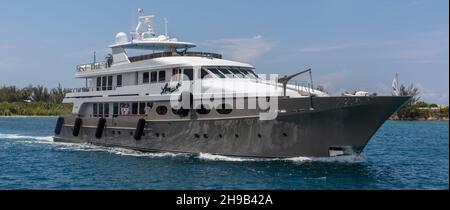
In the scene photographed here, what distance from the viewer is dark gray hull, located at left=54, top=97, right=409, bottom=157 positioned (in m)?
19.5

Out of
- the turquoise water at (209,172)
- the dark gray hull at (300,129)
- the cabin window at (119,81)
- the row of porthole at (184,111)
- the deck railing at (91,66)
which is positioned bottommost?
the turquoise water at (209,172)

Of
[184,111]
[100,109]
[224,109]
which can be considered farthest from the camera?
[100,109]

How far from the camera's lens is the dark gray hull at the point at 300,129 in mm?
19547

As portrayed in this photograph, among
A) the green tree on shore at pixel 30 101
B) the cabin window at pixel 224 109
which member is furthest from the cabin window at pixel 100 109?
the green tree on shore at pixel 30 101

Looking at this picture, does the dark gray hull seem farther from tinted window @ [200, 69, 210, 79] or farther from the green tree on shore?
the green tree on shore

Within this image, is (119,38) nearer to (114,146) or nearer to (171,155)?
(114,146)

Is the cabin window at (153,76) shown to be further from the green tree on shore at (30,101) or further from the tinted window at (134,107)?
the green tree on shore at (30,101)

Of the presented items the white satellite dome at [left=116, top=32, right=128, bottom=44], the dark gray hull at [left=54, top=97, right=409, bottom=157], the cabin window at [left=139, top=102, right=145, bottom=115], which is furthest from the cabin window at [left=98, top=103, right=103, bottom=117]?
the dark gray hull at [left=54, top=97, right=409, bottom=157]

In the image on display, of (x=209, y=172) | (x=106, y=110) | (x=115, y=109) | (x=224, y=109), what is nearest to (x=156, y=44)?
(x=115, y=109)

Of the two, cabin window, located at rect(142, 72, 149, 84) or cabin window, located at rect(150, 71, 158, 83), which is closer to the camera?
cabin window, located at rect(150, 71, 158, 83)

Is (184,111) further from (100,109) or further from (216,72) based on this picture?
(100,109)

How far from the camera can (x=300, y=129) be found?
20156 mm

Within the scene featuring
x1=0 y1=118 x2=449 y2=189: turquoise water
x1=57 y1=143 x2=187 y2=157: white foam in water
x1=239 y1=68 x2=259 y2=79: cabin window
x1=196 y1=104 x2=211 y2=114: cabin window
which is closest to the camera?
x1=0 y1=118 x2=449 y2=189: turquoise water
